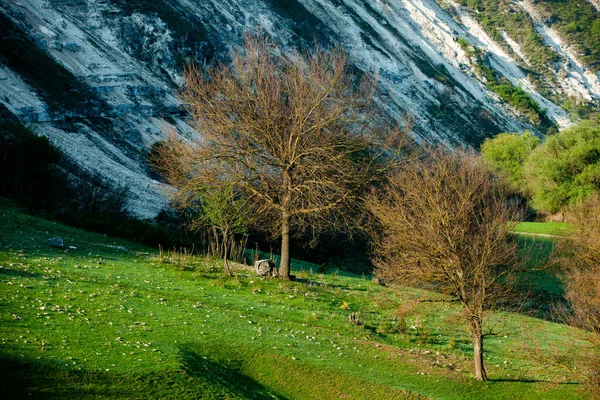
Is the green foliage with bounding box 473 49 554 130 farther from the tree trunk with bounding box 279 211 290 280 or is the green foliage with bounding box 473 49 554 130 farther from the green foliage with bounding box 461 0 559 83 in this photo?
the tree trunk with bounding box 279 211 290 280

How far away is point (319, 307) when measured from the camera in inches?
875

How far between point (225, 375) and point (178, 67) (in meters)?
60.1

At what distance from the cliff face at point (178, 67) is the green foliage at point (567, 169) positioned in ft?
83.7

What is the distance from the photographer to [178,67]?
6906cm

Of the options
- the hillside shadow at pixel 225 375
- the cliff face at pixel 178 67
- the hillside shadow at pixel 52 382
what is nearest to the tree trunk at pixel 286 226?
the hillside shadow at pixel 225 375

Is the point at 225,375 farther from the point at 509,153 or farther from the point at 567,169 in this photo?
the point at 509,153

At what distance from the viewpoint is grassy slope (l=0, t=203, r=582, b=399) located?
12422 mm

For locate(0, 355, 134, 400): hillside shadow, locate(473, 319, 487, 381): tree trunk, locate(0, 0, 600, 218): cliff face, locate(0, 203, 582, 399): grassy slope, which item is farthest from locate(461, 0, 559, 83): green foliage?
locate(0, 355, 134, 400): hillside shadow

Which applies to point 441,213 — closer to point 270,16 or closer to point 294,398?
point 294,398

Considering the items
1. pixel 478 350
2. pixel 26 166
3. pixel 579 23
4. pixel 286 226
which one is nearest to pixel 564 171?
pixel 286 226

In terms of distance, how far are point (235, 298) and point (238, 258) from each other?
8876 millimetres

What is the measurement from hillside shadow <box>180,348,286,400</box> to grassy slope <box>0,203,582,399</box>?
0.17 feet

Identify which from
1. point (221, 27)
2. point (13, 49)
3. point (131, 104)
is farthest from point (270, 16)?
point (13, 49)

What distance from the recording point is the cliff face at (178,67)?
48812 millimetres
